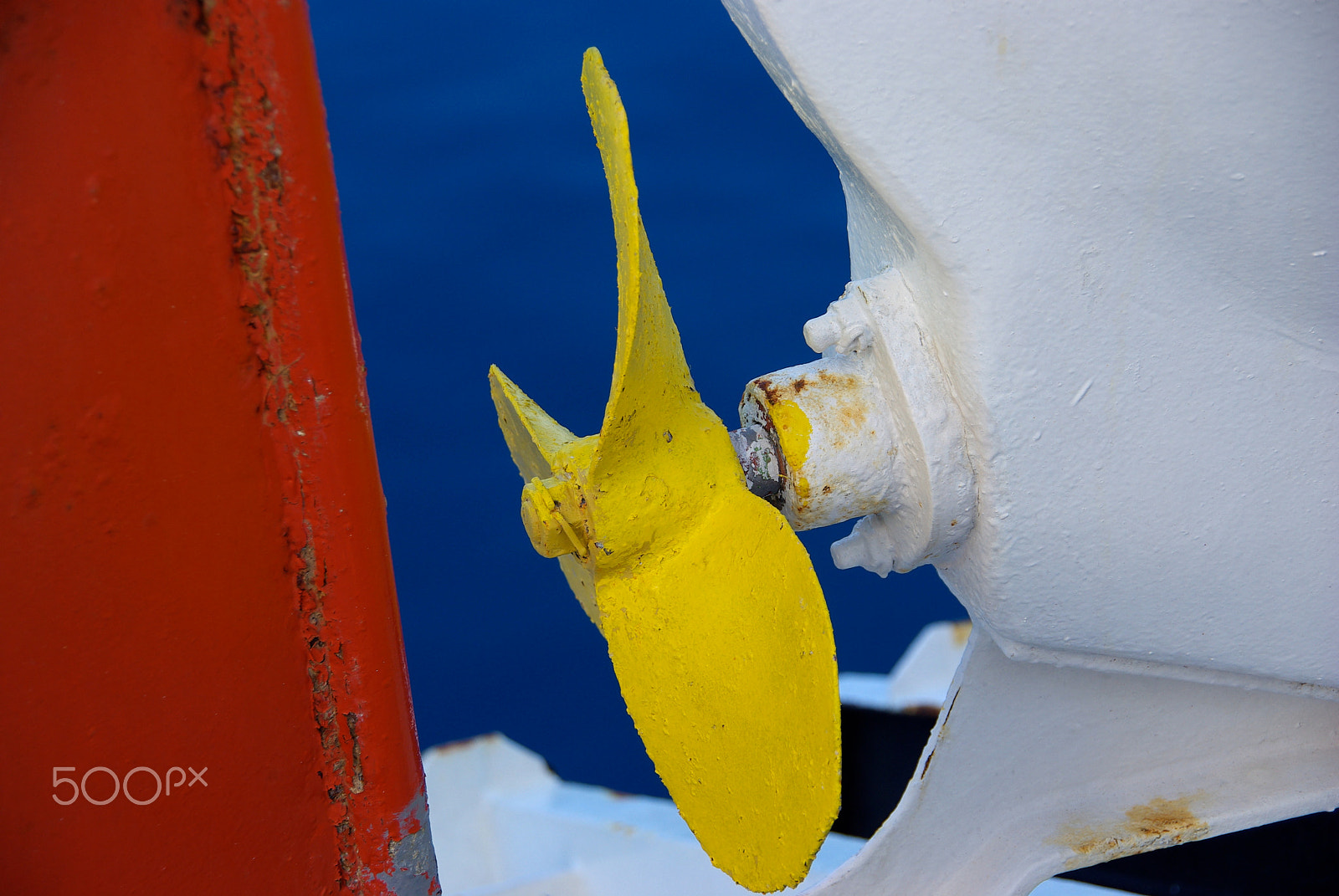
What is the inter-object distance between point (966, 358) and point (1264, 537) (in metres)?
0.50

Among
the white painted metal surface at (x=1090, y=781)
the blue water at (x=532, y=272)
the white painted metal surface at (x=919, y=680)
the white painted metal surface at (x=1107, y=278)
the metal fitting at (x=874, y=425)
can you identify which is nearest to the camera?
the white painted metal surface at (x=1107, y=278)

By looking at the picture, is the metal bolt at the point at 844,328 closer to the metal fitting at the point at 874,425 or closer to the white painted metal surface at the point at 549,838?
the metal fitting at the point at 874,425

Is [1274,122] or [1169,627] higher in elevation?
[1274,122]

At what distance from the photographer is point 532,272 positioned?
11.4 ft

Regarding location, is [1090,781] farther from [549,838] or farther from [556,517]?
[549,838]

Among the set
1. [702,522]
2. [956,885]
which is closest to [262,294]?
[702,522]

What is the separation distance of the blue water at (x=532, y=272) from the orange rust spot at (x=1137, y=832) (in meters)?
1.43

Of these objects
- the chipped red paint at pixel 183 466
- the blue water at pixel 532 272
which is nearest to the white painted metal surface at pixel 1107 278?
the chipped red paint at pixel 183 466

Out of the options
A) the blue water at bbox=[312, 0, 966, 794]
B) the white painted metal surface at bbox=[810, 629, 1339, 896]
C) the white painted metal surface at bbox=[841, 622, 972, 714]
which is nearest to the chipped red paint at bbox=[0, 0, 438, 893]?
the white painted metal surface at bbox=[810, 629, 1339, 896]

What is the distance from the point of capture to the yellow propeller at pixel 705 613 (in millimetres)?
1115

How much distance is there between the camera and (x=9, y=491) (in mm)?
850

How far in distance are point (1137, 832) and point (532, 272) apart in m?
2.56

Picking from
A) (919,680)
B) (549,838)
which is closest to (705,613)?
(549,838)

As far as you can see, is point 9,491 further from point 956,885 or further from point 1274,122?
point 956,885
